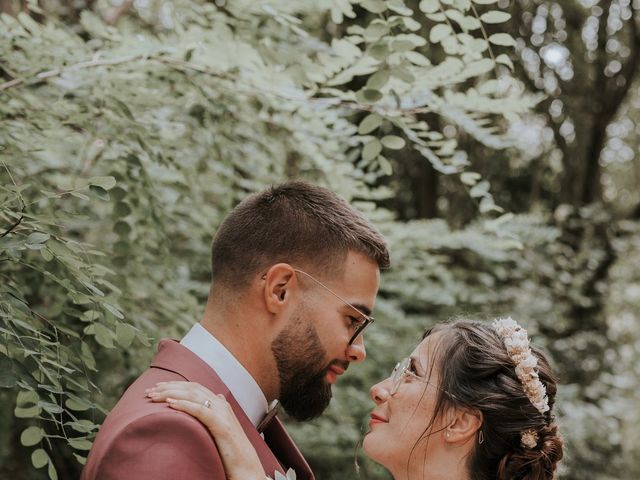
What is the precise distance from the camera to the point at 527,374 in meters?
2.81

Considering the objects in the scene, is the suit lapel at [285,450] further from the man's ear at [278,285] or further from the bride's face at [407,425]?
the man's ear at [278,285]

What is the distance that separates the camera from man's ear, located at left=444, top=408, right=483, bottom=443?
2.79 m

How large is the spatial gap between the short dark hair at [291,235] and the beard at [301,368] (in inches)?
8.1

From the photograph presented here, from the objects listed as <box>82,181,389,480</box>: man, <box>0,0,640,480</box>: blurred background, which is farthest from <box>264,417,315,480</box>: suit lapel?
<box>0,0,640,480</box>: blurred background

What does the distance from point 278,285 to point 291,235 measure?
0.58 ft

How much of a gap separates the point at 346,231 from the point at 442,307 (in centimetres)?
475

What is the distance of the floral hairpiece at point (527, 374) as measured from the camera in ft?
9.11

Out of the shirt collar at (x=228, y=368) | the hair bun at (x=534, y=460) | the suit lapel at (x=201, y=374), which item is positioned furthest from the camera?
the hair bun at (x=534, y=460)

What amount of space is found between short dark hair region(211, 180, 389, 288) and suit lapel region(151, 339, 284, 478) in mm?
307

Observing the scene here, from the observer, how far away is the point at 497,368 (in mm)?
2850

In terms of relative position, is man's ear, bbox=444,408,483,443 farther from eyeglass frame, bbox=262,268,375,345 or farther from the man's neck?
the man's neck

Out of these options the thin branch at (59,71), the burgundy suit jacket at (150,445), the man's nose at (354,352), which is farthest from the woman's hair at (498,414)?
the thin branch at (59,71)

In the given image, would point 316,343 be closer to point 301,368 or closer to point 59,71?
point 301,368

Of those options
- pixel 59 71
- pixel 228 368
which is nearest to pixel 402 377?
pixel 228 368
